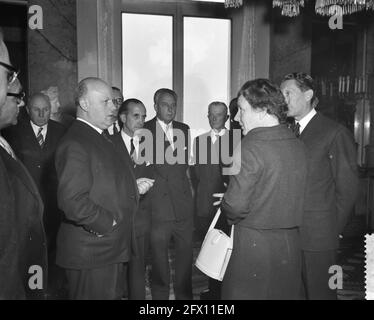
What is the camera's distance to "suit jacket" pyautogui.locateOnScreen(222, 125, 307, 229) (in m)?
2.21

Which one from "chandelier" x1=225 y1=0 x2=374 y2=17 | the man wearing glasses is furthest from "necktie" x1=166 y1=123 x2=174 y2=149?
the man wearing glasses

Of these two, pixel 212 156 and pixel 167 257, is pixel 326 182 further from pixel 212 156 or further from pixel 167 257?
pixel 212 156

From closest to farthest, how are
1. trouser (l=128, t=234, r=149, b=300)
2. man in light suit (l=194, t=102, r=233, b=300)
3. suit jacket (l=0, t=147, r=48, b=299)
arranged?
suit jacket (l=0, t=147, r=48, b=299), trouser (l=128, t=234, r=149, b=300), man in light suit (l=194, t=102, r=233, b=300)

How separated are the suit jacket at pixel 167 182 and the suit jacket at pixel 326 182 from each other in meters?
1.38

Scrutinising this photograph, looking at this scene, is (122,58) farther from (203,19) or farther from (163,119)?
(163,119)

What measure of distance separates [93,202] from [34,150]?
236cm

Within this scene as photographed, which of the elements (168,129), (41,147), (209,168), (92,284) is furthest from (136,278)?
(41,147)

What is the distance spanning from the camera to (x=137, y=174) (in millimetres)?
3699

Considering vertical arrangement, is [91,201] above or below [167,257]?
above

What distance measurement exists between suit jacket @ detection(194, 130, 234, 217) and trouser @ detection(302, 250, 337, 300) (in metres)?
2.07

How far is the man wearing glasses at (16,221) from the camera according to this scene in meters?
1.55

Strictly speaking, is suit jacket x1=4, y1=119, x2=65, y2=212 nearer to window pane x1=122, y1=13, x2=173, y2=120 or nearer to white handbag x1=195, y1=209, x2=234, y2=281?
window pane x1=122, y1=13, x2=173, y2=120

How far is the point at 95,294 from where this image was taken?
2559 mm

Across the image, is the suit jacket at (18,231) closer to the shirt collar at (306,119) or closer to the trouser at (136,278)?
the trouser at (136,278)
